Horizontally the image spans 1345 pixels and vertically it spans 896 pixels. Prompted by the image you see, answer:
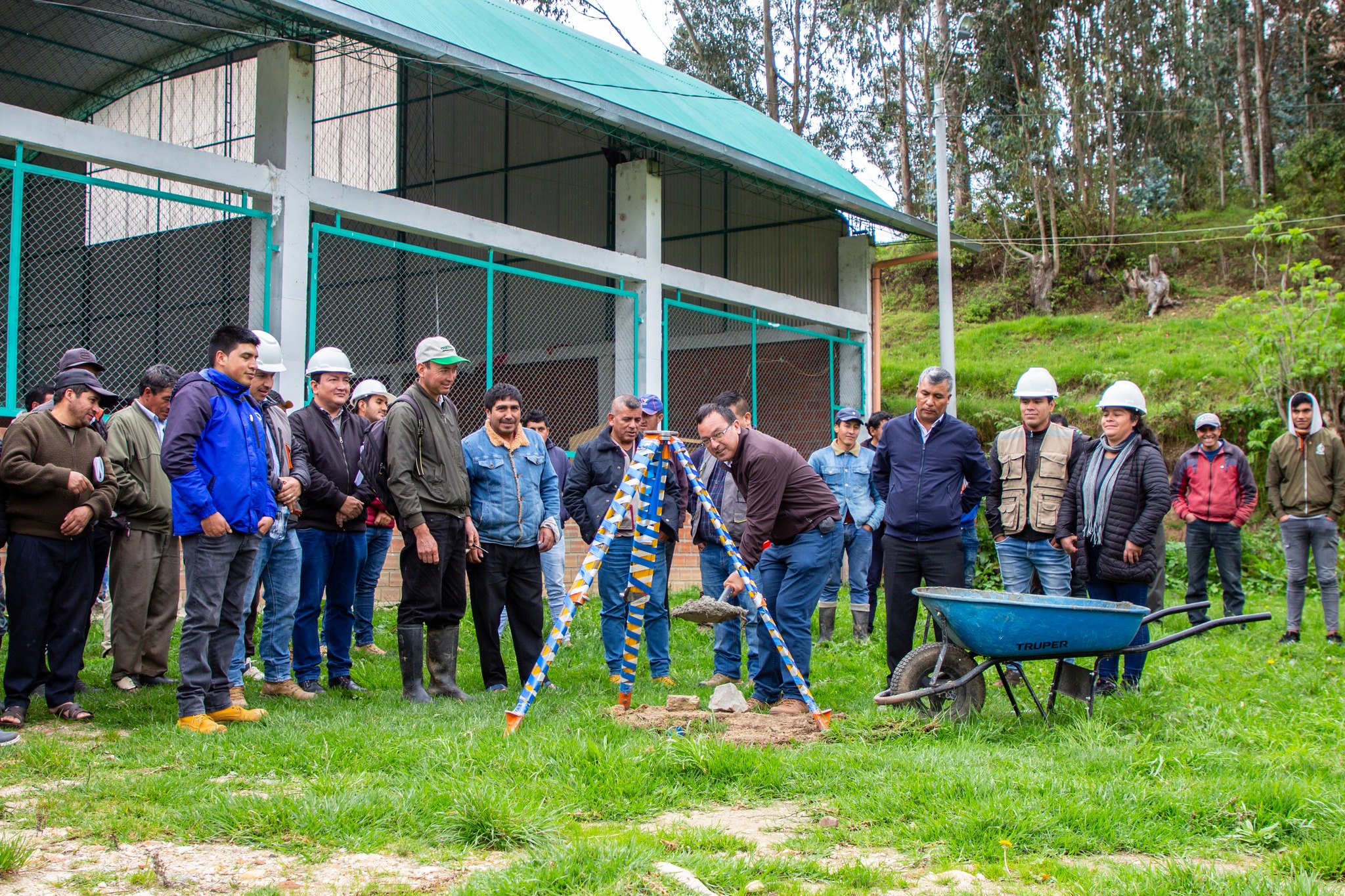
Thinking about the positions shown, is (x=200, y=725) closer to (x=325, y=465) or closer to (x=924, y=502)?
(x=325, y=465)

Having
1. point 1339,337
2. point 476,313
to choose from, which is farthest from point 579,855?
point 1339,337

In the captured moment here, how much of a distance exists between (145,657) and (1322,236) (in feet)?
101

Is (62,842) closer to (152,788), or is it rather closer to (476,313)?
(152,788)

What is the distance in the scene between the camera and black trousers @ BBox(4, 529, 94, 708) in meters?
5.73

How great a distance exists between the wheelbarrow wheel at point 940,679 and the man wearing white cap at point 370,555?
4004mm

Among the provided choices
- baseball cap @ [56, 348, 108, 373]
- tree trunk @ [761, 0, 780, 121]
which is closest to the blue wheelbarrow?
baseball cap @ [56, 348, 108, 373]

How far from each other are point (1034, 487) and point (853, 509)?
2.52 metres

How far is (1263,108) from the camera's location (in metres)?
33.4

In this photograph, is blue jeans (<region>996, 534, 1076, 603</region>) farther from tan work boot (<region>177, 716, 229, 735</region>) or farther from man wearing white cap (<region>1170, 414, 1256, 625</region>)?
tan work boot (<region>177, 716, 229, 735</region>)

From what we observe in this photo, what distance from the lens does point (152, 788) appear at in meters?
4.25

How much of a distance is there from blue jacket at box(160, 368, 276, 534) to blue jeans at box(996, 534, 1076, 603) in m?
4.68

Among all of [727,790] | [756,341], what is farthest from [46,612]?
[756,341]

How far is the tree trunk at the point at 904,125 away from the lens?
3419 centimetres

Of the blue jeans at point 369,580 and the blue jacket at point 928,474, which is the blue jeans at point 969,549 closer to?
the blue jacket at point 928,474
